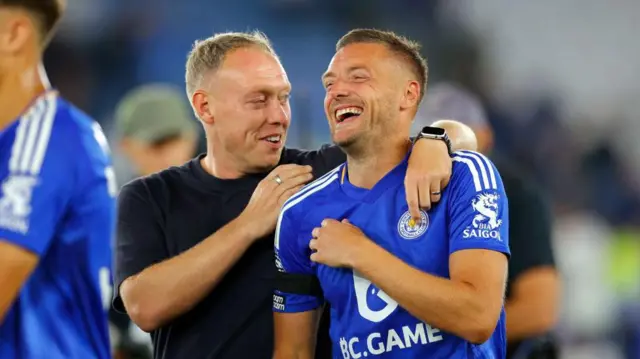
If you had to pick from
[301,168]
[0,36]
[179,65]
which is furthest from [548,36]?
[0,36]

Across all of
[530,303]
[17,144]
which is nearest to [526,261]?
[530,303]

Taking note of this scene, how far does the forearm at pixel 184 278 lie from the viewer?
3109mm

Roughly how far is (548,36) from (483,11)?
0.78 metres

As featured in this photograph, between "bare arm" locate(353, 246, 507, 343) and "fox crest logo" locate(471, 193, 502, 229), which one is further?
"fox crest logo" locate(471, 193, 502, 229)

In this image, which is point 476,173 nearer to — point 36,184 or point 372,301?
point 372,301

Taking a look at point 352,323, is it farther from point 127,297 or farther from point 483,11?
point 483,11

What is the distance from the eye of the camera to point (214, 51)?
3.54 m

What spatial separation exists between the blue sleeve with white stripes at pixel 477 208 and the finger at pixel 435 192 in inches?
1.5

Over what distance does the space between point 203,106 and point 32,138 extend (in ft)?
3.50

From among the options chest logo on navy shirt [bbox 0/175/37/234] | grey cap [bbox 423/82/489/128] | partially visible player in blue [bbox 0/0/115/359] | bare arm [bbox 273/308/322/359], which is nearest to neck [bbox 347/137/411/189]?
bare arm [bbox 273/308/322/359]

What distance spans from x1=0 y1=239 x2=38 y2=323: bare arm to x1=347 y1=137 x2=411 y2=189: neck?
1.00 m

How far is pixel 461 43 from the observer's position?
9633 mm

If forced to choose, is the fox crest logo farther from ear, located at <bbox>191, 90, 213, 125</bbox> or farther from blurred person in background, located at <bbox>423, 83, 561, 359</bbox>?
blurred person in background, located at <bbox>423, 83, 561, 359</bbox>

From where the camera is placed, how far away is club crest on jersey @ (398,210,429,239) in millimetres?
2868
